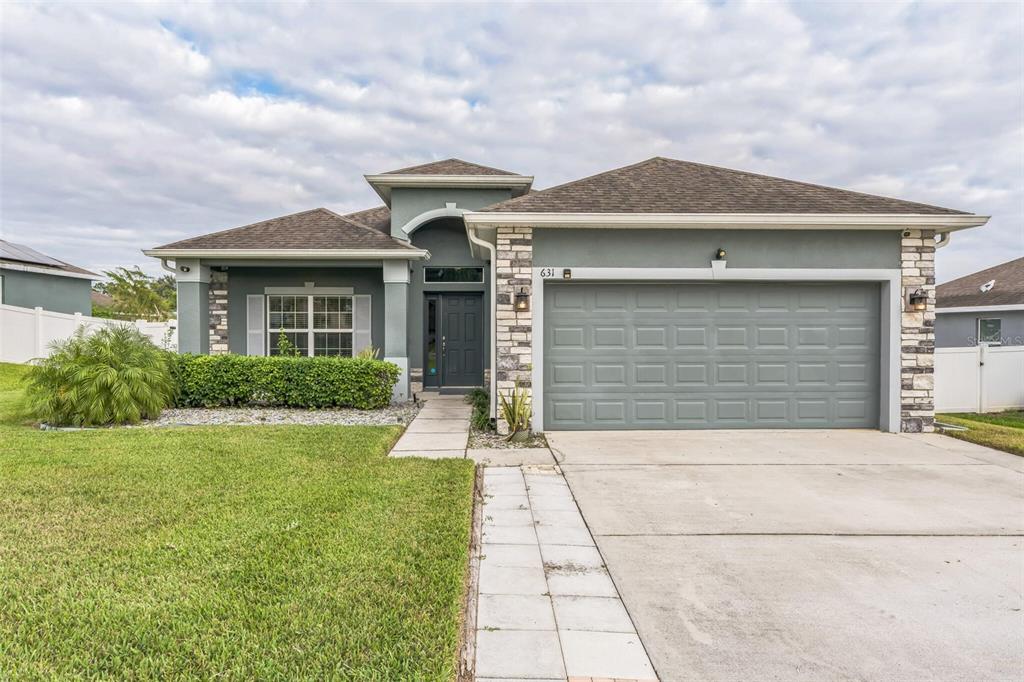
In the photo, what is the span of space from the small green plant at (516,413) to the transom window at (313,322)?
5597 millimetres

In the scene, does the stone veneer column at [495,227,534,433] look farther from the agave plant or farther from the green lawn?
the agave plant

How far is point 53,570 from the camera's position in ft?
10.1

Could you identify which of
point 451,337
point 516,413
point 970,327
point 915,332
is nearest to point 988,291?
point 970,327

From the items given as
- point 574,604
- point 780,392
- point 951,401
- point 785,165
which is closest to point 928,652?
point 574,604

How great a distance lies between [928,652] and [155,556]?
13.9 feet

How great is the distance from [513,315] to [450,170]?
17.9 ft

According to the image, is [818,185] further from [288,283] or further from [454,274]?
[288,283]

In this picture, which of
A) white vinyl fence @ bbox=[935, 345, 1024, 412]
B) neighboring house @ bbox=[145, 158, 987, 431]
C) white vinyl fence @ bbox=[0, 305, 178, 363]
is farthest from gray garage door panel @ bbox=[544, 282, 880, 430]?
white vinyl fence @ bbox=[0, 305, 178, 363]

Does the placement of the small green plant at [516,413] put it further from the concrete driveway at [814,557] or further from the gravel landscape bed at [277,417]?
the gravel landscape bed at [277,417]

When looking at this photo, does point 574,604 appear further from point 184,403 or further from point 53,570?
point 184,403

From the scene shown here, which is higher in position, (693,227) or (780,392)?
(693,227)

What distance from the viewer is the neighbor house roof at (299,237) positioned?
1011cm

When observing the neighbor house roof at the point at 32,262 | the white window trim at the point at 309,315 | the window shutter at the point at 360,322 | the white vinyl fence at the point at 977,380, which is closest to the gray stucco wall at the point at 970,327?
the white vinyl fence at the point at 977,380

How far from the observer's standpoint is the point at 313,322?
11375 millimetres
